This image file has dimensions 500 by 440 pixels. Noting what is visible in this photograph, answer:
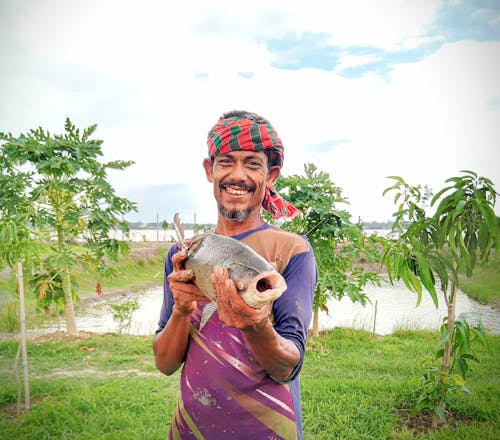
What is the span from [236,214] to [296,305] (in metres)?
0.52

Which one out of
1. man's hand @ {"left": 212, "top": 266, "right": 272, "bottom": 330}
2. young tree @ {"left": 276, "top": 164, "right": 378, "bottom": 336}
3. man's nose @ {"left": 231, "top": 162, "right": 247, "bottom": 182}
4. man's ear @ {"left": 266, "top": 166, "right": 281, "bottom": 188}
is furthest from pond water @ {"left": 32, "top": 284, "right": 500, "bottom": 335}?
man's hand @ {"left": 212, "top": 266, "right": 272, "bottom": 330}

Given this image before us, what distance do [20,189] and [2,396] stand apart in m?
4.11

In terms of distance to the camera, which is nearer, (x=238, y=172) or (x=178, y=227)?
(x=238, y=172)

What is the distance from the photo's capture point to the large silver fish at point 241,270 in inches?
50.6

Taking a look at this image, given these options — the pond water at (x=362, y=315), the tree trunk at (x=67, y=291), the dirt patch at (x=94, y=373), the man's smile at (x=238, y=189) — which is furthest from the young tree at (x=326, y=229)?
the man's smile at (x=238, y=189)

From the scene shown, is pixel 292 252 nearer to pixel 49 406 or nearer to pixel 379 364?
pixel 49 406

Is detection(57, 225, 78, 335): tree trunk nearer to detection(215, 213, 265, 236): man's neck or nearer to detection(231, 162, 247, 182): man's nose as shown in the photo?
detection(215, 213, 265, 236): man's neck

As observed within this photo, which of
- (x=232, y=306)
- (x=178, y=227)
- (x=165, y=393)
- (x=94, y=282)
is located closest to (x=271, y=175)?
(x=178, y=227)

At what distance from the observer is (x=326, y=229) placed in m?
7.56

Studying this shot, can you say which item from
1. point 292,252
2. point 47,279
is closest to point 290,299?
point 292,252

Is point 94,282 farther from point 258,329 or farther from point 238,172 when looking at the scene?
point 258,329

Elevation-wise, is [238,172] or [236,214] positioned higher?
[238,172]

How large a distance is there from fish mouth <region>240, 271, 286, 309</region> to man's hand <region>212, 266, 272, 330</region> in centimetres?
2

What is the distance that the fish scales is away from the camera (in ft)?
4.22
